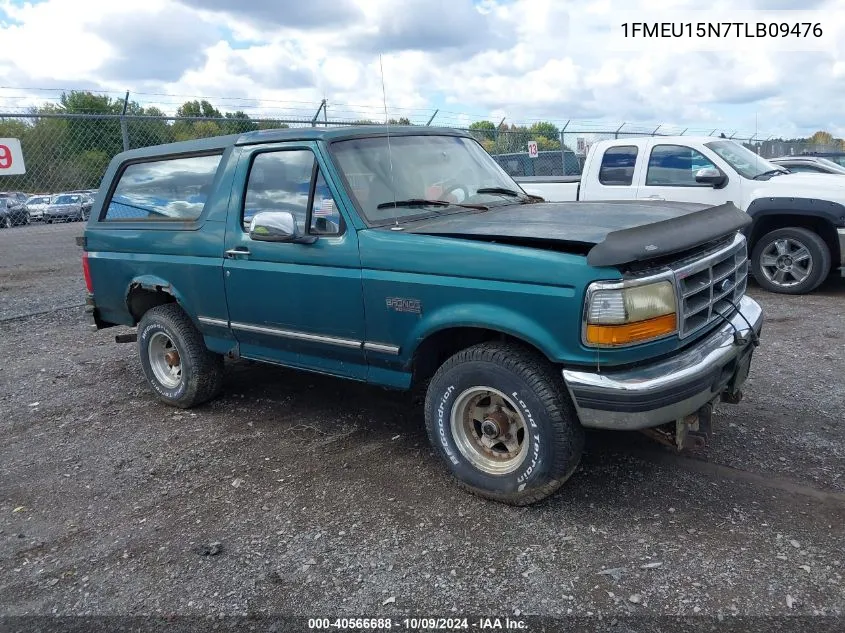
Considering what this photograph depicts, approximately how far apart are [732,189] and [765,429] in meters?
4.66

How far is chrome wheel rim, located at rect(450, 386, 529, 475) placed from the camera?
349 centimetres

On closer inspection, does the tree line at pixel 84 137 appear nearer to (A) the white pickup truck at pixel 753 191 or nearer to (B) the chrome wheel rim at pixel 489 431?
(A) the white pickup truck at pixel 753 191

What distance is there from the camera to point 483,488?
11.7 feet

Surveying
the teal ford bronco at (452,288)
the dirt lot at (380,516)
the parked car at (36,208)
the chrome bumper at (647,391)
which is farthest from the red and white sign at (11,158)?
the parked car at (36,208)

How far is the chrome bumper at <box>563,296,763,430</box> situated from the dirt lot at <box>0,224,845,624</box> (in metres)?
0.59

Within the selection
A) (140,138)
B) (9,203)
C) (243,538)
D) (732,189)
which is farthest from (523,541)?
(9,203)

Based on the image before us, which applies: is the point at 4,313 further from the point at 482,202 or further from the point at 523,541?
the point at 523,541

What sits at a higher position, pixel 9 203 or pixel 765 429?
pixel 9 203

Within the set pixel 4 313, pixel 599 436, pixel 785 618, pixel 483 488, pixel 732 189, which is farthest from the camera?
pixel 4 313

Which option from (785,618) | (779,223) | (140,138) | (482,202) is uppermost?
(140,138)

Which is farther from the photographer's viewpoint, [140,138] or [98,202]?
[140,138]

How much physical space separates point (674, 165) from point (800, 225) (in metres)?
1.60

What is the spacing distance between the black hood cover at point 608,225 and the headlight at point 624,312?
136 mm

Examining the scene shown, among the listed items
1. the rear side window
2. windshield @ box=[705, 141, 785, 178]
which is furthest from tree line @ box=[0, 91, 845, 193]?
the rear side window
